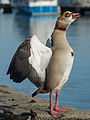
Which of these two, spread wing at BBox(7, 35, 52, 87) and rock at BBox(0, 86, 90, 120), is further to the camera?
rock at BBox(0, 86, 90, 120)

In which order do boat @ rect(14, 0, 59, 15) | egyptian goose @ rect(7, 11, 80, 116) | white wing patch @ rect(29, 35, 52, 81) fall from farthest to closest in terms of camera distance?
boat @ rect(14, 0, 59, 15) → egyptian goose @ rect(7, 11, 80, 116) → white wing patch @ rect(29, 35, 52, 81)

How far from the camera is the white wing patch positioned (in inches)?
265

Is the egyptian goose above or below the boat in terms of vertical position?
above

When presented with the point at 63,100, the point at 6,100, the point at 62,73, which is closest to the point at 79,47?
the point at 63,100

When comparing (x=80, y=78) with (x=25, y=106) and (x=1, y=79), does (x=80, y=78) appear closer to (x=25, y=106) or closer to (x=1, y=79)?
(x=1, y=79)

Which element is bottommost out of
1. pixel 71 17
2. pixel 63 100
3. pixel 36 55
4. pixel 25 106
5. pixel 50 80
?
pixel 63 100

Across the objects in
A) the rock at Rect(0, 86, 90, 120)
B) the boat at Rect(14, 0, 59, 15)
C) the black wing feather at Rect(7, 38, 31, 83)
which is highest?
the black wing feather at Rect(7, 38, 31, 83)

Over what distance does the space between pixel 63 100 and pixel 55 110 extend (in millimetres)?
2805

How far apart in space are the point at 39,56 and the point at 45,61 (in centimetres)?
20

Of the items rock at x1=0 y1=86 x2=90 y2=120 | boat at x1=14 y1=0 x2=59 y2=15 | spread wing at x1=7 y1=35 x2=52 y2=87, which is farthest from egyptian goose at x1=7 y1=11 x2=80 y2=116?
boat at x1=14 y1=0 x2=59 y2=15

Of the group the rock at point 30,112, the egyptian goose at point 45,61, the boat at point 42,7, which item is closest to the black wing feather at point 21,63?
the egyptian goose at point 45,61

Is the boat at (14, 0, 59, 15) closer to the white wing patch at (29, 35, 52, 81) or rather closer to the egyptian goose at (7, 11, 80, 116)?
the egyptian goose at (7, 11, 80, 116)

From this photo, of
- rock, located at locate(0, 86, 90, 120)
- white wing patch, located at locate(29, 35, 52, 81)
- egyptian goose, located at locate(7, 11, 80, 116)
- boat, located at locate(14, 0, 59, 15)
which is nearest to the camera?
white wing patch, located at locate(29, 35, 52, 81)

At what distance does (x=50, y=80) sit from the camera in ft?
23.5
